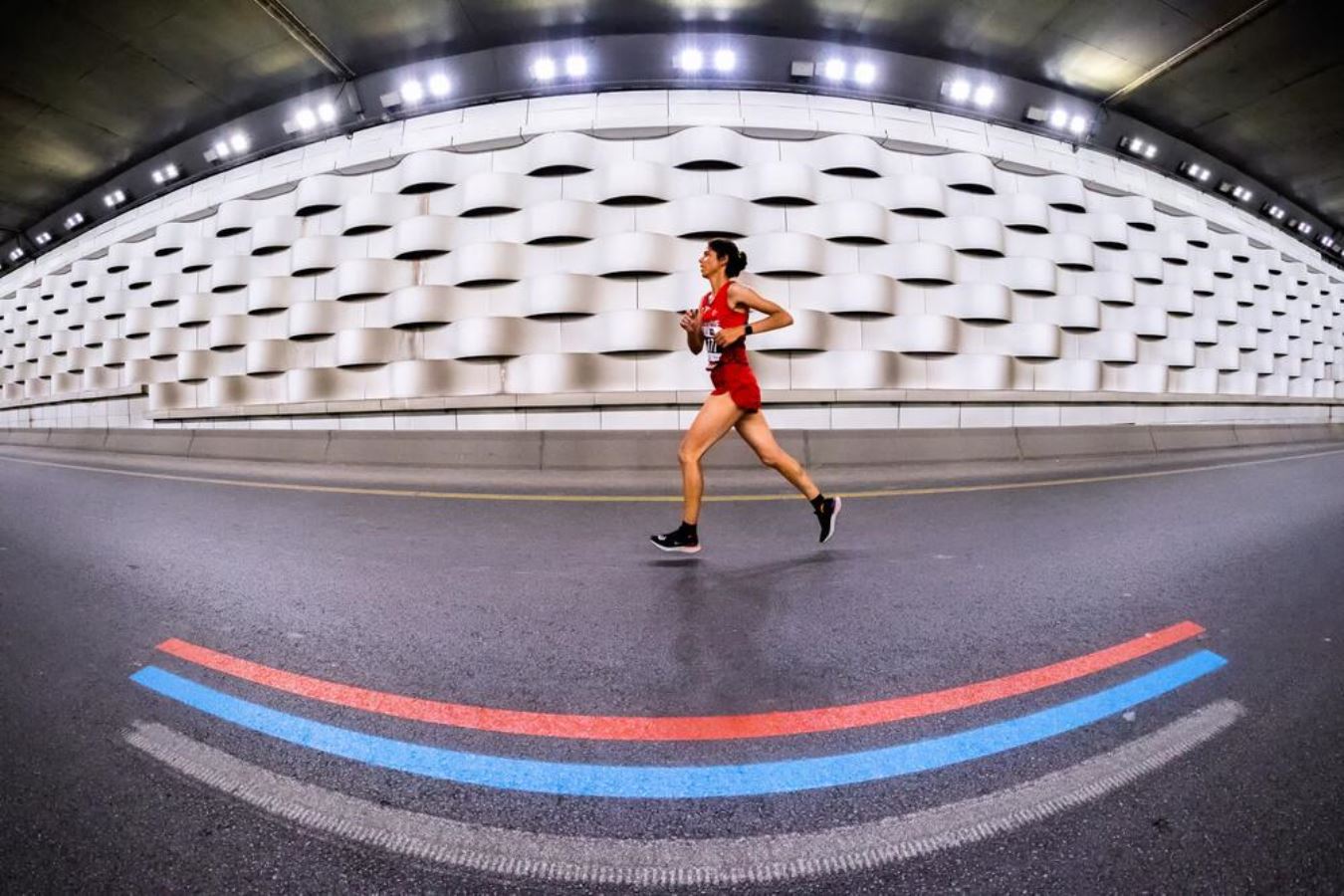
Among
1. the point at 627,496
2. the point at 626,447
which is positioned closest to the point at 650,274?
the point at 626,447

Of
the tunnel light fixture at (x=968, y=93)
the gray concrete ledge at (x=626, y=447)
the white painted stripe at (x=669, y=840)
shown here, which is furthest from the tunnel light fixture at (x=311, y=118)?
the white painted stripe at (x=669, y=840)

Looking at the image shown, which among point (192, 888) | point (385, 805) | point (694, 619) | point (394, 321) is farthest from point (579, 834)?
point (394, 321)

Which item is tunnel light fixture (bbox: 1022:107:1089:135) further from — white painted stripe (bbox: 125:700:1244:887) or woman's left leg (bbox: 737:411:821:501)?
white painted stripe (bbox: 125:700:1244:887)

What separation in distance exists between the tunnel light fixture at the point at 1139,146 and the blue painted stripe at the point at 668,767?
1226cm

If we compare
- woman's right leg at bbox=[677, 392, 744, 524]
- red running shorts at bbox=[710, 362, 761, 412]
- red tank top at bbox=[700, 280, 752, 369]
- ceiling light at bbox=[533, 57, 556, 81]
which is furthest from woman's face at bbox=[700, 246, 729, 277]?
ceiling light at bbox=[533, 57, 556, 81]

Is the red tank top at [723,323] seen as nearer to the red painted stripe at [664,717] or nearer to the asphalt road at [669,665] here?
the asphalt road at [669,665]

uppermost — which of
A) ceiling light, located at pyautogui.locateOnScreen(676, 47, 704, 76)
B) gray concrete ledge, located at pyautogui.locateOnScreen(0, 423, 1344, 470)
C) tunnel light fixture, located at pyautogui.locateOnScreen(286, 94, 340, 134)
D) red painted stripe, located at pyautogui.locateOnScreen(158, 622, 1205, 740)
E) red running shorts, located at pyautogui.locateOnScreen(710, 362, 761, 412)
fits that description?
ceiling light, located at pyautogui.locateOnScreen(676, 47, 704, 76)

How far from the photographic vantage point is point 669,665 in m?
1.86

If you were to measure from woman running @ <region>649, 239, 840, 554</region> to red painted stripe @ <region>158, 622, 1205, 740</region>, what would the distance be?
1.74 m

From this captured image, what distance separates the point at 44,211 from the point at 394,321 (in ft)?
Answer: 40.7

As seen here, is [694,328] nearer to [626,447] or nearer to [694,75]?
[626,447]

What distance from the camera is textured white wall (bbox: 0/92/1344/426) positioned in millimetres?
7410

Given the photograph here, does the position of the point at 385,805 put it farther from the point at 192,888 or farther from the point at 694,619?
the point at 694,619

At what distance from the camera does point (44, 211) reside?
12.5 metres
